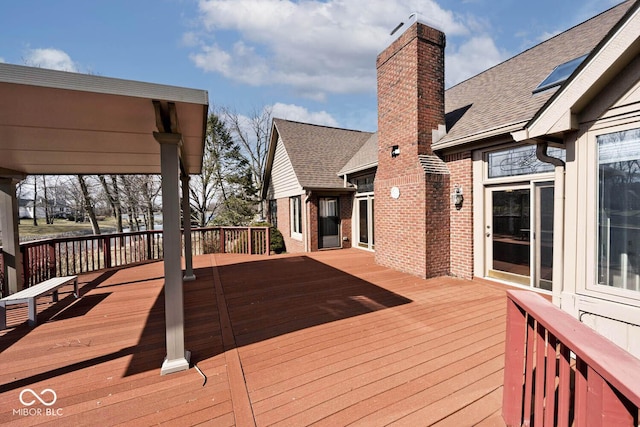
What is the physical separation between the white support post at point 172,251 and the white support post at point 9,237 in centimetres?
457

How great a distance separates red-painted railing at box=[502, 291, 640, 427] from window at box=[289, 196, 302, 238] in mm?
8803

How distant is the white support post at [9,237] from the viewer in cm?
486

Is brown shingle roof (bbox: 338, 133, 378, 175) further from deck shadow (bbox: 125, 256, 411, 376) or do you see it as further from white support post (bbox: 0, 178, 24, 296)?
white support post (bbox: 0, 178, 24, 296)

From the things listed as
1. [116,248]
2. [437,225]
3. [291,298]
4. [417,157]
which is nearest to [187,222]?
[291,298]

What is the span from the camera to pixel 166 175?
8.41 ft

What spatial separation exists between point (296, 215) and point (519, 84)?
7956 millimetres

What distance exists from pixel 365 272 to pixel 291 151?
641cm

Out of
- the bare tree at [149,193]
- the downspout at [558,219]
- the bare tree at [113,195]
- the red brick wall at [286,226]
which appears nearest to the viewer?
the downspout at [558,219]

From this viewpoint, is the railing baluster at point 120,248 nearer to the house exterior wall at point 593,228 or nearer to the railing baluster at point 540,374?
the railing baluster at point 540,374

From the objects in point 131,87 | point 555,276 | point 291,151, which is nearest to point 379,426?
point 555,276

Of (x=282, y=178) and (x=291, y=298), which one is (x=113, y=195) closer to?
(x=282, y=178)

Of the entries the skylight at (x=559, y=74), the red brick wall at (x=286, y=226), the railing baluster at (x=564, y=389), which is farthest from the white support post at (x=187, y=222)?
the skylight at (x=559, y=74)

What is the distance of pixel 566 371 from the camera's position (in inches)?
55.8

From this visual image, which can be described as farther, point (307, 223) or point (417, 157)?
point (307, 223)
